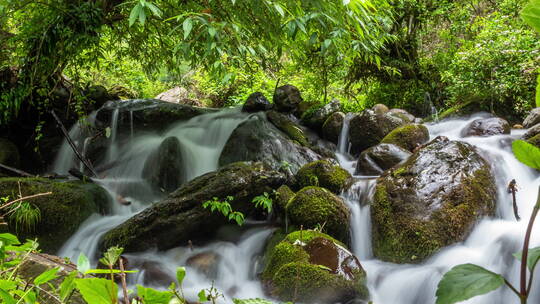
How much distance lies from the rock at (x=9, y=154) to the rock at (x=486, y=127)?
8.48 meters

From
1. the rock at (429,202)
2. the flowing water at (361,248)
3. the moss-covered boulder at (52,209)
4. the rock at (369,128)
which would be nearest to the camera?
the flowing water at (361,248)

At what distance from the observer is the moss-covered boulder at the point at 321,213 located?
428 cm

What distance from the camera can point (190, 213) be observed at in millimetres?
4625

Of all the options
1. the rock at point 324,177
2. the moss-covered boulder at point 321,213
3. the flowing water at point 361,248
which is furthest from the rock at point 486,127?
the moss-covered boulder at point 321,213

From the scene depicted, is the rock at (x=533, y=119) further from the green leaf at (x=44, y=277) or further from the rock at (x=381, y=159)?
the green leaf at (x=44, y=277)

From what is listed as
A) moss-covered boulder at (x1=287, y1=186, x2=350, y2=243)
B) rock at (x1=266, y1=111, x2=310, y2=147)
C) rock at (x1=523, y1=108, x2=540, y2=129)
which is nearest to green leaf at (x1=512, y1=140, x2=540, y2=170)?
moss-covered boulder at (x1=287, y1=186, x2=350, y2=243)

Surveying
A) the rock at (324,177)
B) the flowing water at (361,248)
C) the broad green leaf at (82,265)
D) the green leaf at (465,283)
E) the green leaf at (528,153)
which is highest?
the green leaf at (528,153)

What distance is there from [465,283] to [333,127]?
7.73 meters

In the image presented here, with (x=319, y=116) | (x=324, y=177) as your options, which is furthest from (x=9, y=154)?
(x=319, y=116)

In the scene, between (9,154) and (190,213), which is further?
(9,154)

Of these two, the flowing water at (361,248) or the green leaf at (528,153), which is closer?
the green leaf at (528,153)

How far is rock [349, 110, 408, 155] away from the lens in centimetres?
736

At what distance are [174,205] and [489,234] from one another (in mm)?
3722

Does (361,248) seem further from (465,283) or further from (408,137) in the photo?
(465,283)
